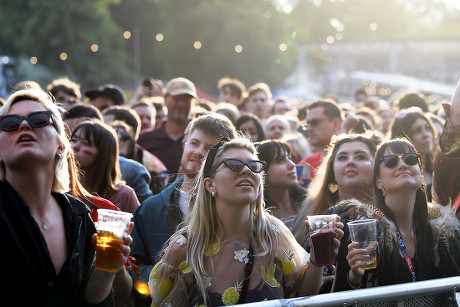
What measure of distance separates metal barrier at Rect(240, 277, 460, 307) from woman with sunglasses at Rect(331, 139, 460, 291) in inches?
28.1

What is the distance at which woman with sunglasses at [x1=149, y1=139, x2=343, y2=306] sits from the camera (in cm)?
363

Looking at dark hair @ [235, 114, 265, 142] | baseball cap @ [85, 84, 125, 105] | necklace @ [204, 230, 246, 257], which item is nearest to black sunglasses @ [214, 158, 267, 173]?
necklace @ [204, 230, 246, 257]

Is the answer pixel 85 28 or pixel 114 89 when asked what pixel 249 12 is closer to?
pixel 85 28

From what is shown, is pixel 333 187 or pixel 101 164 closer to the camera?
pixel 101 164

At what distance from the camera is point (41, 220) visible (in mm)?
2996

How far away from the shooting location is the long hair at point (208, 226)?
3697 mm

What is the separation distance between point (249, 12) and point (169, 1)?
7598mm

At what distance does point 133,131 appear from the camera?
7.36 meters

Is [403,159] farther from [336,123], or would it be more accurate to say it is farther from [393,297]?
[336,123]

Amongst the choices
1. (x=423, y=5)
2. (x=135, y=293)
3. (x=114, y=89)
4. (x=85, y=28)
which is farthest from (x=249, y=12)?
(x=423, y=5)

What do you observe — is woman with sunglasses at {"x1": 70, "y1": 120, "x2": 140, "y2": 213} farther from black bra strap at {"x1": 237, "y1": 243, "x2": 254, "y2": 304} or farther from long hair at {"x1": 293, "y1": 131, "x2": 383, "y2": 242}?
black bra strap at {"x1": 237, "y1": 243, "x2": 254, "y2": 304}

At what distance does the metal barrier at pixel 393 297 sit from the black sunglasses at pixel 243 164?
100 cm

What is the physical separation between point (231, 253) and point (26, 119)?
1336 mm

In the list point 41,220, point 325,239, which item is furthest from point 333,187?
point 41,220
